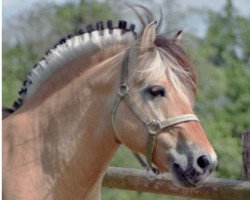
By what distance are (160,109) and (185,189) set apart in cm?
166

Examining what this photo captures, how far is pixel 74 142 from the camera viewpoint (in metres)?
3.18

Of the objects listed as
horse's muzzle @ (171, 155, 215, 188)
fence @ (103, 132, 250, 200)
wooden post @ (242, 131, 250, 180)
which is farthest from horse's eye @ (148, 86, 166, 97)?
wooden post @ (242, 131, 250, 180)

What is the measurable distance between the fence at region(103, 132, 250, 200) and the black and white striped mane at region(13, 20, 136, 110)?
0.92 metres

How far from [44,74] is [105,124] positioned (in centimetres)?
42

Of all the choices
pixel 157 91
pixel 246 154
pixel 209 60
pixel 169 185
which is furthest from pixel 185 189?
pixel 209 60

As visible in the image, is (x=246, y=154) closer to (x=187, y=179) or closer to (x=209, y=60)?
(x=187, y=179)

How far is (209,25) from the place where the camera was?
26297mm

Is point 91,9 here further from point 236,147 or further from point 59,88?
point 59,88

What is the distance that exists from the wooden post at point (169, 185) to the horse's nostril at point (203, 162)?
941 mm

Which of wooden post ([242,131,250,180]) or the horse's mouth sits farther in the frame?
wooden post ([242,131,250,180])

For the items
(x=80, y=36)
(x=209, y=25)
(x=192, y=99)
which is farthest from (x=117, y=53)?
(x=209, y=25)

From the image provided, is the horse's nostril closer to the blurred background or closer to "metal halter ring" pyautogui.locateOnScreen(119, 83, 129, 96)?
"metal halter ring" pyautogui.locateOnScreen(119, 83, 129, 96)

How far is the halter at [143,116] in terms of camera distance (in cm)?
303

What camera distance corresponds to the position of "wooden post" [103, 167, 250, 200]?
14.1ft
